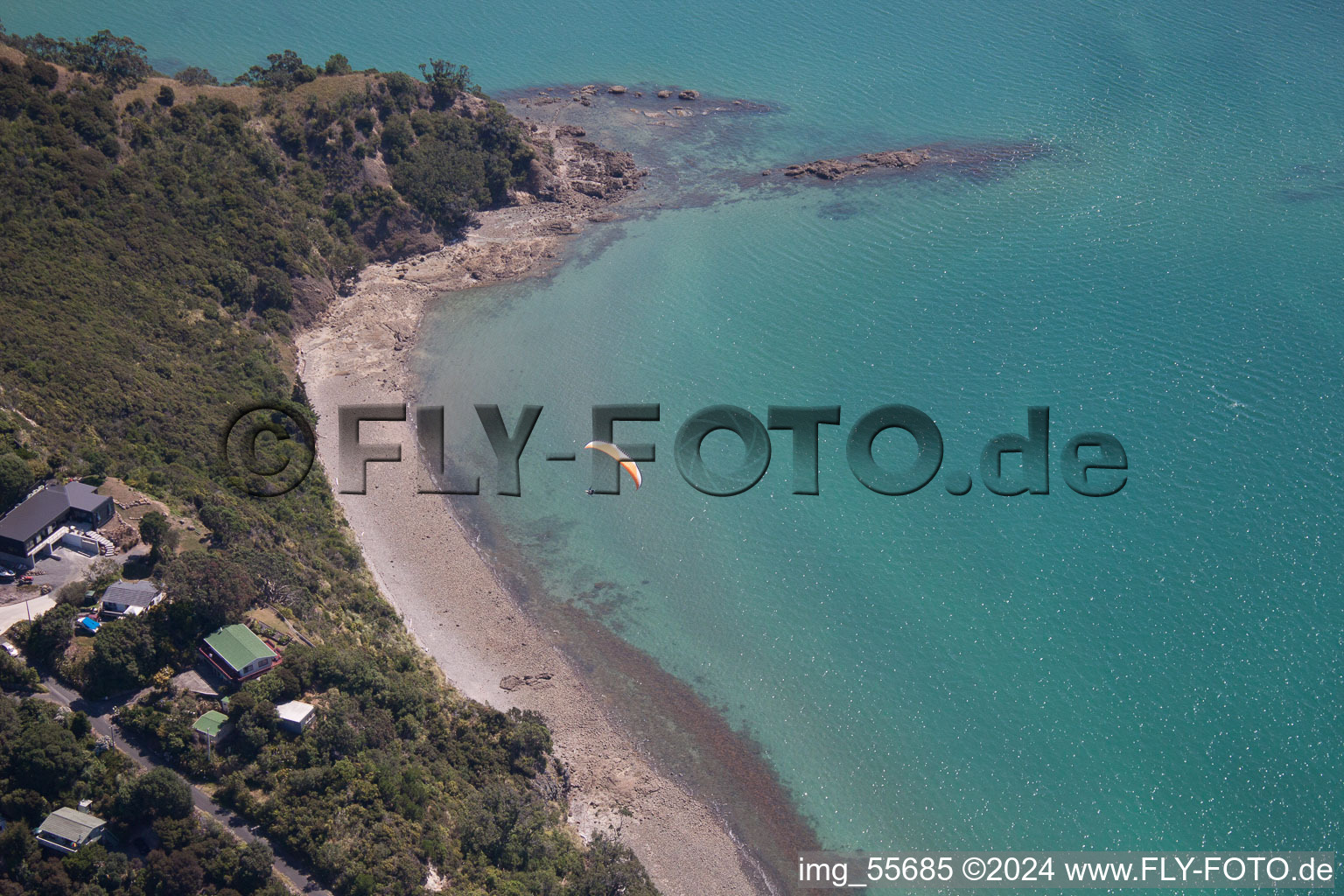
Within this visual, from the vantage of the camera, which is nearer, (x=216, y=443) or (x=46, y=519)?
Answer: (x=46, y=519)

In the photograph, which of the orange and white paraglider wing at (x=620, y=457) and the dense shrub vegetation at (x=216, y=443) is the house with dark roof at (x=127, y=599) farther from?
the orange and white paraglider wing at (x=620, y=457)

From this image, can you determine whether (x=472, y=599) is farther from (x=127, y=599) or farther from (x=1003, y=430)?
(x=1003, y=430)

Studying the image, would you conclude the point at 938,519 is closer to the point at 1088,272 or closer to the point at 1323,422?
the point at 1323,422

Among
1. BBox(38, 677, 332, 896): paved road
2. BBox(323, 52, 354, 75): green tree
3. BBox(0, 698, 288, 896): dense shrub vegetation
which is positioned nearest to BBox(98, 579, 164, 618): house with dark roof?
BBox(38, 677, 332, 896): paved road

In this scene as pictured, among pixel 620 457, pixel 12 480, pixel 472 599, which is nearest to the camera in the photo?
pixel 12 480

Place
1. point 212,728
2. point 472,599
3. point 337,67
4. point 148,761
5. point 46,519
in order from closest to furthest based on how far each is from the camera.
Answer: point 148,761
point 212,728
point 46,519
point 472,599
point 337,67

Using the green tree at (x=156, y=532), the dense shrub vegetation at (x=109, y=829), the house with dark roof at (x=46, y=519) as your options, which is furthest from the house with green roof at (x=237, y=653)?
the house with dark roof at (x=46, y=519)

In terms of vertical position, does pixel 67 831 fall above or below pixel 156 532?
below

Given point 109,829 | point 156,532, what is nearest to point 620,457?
point 156,532
